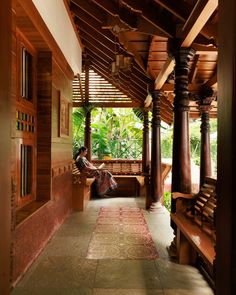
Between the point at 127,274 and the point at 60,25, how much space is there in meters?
4.04

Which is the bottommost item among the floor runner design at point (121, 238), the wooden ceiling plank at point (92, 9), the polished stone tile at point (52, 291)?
the floor runner design at point (121, 238)

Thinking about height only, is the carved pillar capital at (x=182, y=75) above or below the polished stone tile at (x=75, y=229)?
above

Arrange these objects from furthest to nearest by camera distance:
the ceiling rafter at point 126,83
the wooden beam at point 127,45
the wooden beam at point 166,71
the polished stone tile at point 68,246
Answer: the ceiling rafter at point 126,83 < the wooden beam at point 127,45 < the wooden beam at point 166,71 < the polished stone tile at point 68,246

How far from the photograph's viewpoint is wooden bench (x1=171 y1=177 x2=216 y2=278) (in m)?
3.15

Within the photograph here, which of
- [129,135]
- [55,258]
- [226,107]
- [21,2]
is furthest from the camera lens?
[129,135]

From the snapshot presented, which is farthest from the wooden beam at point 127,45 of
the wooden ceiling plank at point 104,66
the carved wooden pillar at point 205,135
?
the wooden ceiling plank at point 104,66

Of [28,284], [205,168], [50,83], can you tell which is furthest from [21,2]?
[205,168]

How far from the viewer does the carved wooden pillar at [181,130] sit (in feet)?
13.6

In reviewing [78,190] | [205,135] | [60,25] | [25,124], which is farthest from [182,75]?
[78,190]

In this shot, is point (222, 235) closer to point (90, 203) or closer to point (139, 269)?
point (139, 269)

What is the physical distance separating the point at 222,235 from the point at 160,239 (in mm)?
4114

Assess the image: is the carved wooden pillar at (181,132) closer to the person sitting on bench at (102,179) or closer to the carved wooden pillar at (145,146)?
the person sitting on bench at (102,179)

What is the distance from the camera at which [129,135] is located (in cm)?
1517

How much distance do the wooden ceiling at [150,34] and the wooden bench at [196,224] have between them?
186 centimetres
